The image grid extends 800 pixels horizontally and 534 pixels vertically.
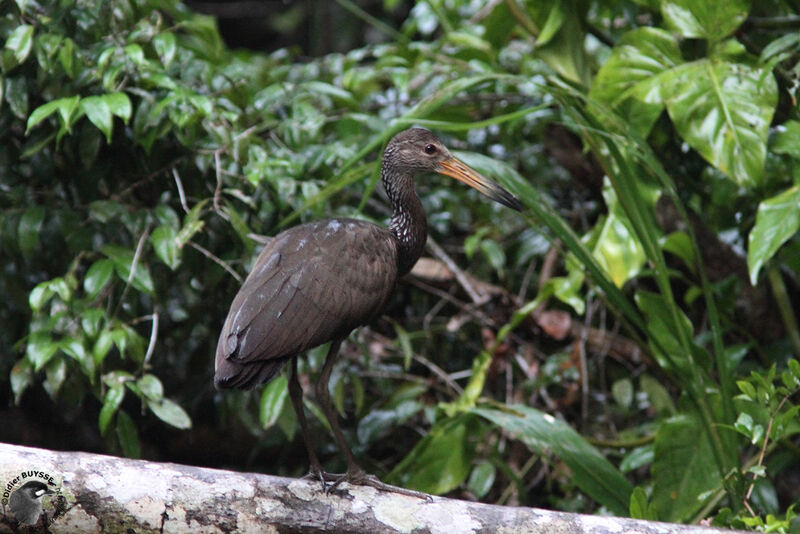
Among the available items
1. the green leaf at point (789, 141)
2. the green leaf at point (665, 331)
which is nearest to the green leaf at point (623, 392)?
the green leaf at point (665, 331)

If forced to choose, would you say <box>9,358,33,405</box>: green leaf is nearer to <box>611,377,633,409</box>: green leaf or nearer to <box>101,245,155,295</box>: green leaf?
<box>101,245,155,295</box>: green leaf

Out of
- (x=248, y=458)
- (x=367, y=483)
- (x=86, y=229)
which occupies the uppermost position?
(x=86, y=229)

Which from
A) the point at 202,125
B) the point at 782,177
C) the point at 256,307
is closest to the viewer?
the point at 256,307

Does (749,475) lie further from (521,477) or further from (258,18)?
(258,18)

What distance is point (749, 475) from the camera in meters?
3.46

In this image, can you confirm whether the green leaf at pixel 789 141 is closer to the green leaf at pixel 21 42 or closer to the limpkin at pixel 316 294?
the limpkin at pixel 316 294

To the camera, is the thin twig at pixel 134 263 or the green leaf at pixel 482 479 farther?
the green leaf at pixel 482 479

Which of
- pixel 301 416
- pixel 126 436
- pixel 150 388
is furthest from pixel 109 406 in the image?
pixel 301 416

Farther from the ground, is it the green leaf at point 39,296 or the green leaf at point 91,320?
the green leaf at point 39,296

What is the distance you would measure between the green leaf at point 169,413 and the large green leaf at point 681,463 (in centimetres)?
175

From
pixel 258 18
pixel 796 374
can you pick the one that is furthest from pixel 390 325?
pixel 258 18

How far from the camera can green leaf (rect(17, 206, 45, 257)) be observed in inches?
127

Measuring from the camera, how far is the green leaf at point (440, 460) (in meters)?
3.53

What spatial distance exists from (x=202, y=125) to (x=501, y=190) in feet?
3.88
